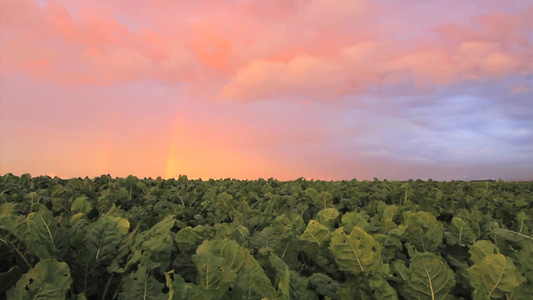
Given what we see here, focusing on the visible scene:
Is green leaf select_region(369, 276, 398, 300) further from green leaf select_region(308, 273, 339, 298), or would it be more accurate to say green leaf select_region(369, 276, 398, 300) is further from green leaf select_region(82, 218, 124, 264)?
green leaf select_region(82, 218, 124, 264)

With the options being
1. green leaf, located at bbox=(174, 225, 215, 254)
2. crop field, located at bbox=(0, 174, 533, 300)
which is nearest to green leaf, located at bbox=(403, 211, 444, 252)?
crop field, located at bbox=(0, 174, 533, 300)

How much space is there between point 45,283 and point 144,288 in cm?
46

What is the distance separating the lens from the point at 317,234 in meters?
2.77

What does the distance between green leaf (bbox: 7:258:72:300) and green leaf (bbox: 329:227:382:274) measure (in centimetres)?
144

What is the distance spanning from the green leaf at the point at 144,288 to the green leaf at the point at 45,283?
0.30m

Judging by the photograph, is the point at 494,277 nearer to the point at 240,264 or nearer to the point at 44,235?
the point at 240,264

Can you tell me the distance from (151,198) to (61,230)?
13.1ft

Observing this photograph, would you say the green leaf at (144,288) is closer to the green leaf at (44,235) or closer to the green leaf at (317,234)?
the green leaf at (44,235)

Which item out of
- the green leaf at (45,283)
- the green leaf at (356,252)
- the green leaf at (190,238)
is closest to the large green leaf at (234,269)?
the green leaf at (190,238)

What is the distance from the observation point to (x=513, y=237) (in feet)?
11.1

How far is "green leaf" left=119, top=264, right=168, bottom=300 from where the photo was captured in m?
2.00

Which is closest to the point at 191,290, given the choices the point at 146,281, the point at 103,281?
the point at 146,281

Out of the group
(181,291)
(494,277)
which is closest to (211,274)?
(181,291)

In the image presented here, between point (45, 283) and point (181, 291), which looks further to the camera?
point (45, 283)
